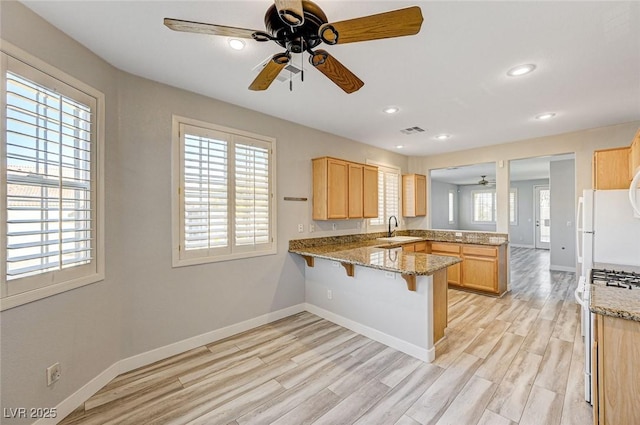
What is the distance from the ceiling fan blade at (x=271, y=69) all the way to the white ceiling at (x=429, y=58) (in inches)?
12.9

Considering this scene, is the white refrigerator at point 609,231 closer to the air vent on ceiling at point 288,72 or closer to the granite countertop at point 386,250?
the granite countertop at point 386,250

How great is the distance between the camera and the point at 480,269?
4.61 meters

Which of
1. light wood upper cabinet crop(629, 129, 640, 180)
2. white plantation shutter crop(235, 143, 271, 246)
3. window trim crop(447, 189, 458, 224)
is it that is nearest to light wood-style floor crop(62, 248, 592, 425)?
white plantation shutter crop(235, 143, 271, 246)

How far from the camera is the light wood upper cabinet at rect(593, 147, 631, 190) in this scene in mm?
2967

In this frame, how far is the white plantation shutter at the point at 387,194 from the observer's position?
5.24 meters

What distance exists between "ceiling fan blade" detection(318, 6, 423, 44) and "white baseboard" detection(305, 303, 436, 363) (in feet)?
8.71

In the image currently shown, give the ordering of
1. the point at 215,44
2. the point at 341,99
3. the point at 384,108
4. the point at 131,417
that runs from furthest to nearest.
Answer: the point at 384,108 < the point at 341,99 < the point at 215,44 < the point at 131,417

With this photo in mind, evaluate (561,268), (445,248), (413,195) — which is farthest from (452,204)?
(445,248)

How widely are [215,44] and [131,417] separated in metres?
2.78

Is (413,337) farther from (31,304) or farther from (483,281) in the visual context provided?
(31,304)

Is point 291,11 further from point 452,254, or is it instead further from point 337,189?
point 452,254

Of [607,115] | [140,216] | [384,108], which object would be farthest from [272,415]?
[607,115]

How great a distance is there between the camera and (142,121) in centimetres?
254

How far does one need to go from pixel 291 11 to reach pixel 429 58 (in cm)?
146
